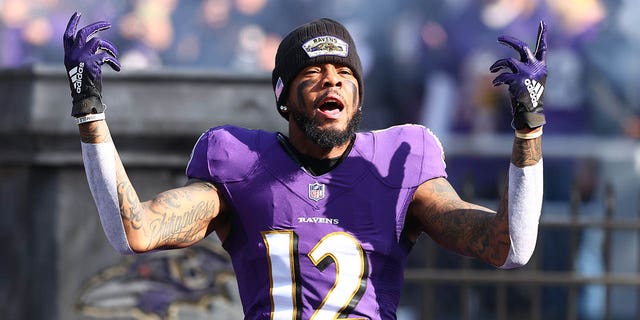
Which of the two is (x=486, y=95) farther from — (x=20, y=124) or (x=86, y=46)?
(x=86, y=46)

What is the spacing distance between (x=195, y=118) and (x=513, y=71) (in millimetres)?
2818

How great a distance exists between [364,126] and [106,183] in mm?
6958


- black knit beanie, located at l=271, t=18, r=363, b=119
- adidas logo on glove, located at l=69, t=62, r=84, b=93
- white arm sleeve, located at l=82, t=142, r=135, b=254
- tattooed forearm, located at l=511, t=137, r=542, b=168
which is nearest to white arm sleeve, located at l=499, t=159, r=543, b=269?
tattooed forearm, located at l=511, t=137, r=542, b=168

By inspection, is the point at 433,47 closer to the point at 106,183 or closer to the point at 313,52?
the point at 313,52

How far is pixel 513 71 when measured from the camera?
12.7 ft

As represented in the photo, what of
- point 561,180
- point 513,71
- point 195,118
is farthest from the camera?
point 561,180

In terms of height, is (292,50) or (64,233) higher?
(292,50)

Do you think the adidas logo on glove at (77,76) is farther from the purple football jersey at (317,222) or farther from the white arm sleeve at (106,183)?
the purple football jersey at (317,222)

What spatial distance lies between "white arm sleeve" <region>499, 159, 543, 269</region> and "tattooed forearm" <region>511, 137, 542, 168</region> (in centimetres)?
2

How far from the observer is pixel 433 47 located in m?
10.8

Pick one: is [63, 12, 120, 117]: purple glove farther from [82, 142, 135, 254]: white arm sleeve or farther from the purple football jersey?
the purple football jersey

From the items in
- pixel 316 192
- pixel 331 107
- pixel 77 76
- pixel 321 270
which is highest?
pixel 77 76

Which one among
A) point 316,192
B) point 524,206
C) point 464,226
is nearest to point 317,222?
point 316,192

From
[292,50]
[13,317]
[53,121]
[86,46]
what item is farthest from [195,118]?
[86,46]
